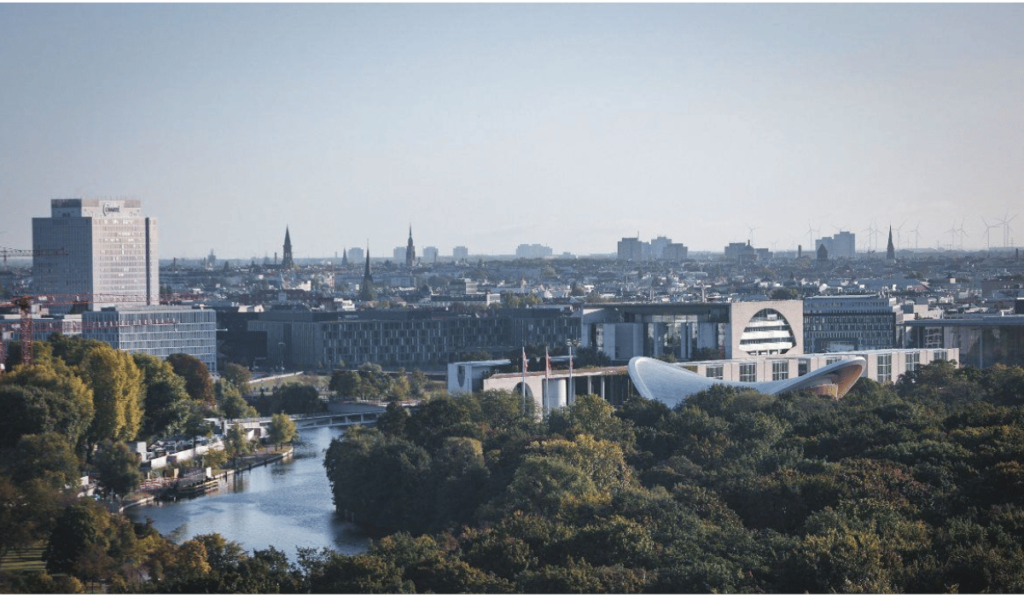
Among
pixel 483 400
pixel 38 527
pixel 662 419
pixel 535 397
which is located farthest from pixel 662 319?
pixel 38 527

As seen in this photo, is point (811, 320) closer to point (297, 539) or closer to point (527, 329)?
point (527, 329)

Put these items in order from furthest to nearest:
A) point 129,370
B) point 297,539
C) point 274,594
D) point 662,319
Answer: point 662,319 → point 129,370 → point 297,539 → point 274,594

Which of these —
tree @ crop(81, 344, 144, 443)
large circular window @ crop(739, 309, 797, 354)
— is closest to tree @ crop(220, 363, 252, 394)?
tree @ crop(81, 344, 144, 443)

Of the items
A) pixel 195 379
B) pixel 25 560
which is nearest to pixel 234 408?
pixel 195 379

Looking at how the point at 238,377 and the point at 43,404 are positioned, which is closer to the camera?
the point at 43,404

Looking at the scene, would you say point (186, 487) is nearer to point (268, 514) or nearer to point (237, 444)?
point (268, 514)

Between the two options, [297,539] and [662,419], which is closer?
[297,539]

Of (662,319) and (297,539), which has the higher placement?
(662,319)
